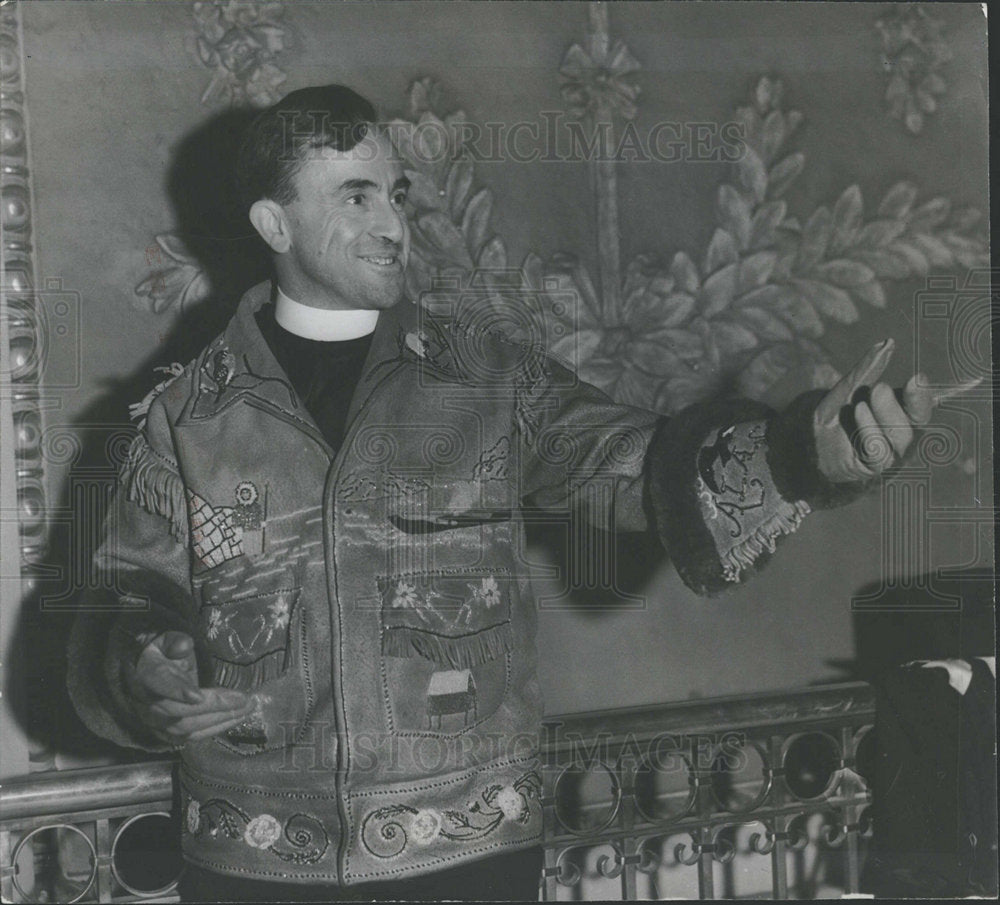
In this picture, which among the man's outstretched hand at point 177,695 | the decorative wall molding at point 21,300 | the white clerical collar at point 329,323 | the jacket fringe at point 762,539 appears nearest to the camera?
the jacket fringe at point 762,539

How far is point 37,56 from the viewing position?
1645mm

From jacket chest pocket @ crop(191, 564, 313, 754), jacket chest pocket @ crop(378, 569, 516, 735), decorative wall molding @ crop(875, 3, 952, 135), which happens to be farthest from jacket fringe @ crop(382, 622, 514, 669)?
decorative wall molding @ crop(875, 3, 952, 135)

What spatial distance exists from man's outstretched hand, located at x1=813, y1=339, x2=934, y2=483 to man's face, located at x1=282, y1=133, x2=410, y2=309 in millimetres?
538

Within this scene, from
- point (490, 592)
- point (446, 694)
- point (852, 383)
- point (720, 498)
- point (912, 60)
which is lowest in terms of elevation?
point (446, 694)

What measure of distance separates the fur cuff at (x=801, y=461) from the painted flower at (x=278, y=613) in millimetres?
573

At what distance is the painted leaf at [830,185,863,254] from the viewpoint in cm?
184

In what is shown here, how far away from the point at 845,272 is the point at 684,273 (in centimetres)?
23

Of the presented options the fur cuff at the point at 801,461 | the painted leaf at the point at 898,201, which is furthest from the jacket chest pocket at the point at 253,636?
the painted leaf at the point at 898,201

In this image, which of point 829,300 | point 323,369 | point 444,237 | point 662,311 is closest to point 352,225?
point 323,369

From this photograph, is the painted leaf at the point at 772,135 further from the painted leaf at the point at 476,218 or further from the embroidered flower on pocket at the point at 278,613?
the embroidered flower on pocket at the point at 278,613

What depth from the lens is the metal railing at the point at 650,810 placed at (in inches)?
63.7

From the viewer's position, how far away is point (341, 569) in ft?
4.86

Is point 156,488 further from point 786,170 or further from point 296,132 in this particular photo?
point 786,170

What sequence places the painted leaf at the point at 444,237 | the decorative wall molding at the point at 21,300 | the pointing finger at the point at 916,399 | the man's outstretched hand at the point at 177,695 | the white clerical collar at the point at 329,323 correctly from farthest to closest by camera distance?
the painted leaf at the point at 444,237 → the decorative wall molding at the point at 21,300 → the white clerical collar at the point at 329,323 → the man's outstretched hand at the point at 177,695 → the pointing finger at the point at 916,399
